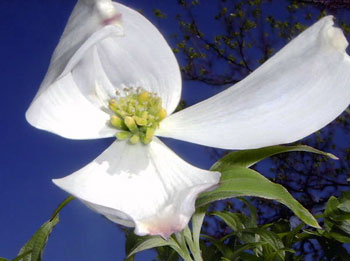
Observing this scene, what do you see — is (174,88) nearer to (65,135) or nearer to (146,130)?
(146,130)

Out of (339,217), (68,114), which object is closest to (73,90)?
(68,114)

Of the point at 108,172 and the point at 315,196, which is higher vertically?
the point at 108,172

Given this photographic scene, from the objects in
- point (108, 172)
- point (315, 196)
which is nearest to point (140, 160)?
point (108, 172)

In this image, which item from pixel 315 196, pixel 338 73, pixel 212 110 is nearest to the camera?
pixel 338 73

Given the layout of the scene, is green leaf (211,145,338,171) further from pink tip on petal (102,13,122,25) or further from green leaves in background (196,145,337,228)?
pink tip on petal (102,13,122,25)

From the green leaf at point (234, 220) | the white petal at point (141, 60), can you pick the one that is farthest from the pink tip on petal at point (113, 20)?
the green leaf at point (234, 220)

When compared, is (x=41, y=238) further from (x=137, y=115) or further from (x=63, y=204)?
(x=137, y=115)

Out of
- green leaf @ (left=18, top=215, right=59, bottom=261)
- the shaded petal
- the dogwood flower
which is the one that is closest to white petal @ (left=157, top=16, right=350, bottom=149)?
the dogwood flower
